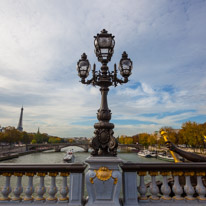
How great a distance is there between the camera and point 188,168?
3.46m

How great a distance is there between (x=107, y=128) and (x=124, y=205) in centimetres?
163

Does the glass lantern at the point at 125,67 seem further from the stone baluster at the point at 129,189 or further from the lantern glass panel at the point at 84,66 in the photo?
the stone baluster at the point at 129,189

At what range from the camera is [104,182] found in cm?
331

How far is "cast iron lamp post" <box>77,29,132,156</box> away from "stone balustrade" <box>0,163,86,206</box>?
0.69 meters

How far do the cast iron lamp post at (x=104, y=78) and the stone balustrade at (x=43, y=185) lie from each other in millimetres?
693

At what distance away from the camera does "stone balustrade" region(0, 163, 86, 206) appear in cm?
336

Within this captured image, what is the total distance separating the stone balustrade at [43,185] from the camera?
3.36 m

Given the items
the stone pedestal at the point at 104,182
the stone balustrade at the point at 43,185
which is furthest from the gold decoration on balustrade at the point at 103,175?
the stone balustrade at the point at 43,185

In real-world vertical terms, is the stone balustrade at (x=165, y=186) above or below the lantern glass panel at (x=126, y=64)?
below

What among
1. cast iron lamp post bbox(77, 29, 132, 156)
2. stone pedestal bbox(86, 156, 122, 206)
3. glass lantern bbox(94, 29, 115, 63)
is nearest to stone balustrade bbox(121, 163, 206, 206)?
stone pedestal bbox(86, 156, 122, 206)

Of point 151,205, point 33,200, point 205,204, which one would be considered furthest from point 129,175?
point 33,200

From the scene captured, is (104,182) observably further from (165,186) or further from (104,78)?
(104,78)

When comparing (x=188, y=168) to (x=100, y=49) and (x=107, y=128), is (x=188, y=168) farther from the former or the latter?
(x=100, y=49)

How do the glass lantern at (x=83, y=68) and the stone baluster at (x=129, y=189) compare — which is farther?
the glass lantern at (x=83, y=68)
